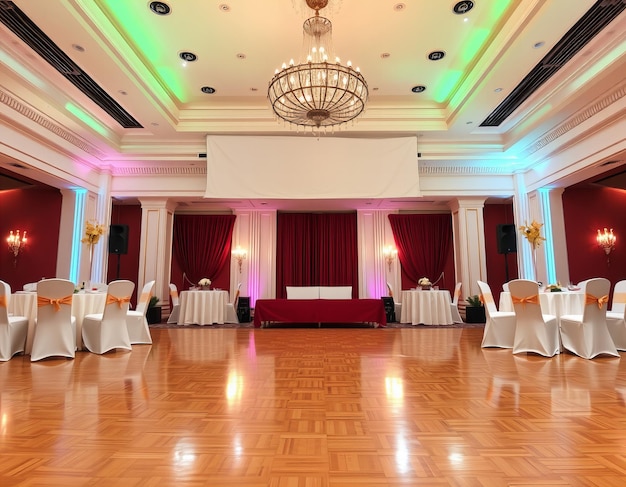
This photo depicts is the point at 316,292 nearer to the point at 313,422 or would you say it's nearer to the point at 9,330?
the point at 9,330

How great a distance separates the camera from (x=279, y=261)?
10.1 meters

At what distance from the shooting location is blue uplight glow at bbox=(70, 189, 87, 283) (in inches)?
285

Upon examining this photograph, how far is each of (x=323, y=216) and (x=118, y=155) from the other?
507 cm

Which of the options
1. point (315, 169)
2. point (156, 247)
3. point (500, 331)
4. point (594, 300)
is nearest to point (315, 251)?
point (315, 169)

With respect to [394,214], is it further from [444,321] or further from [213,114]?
[213,114]

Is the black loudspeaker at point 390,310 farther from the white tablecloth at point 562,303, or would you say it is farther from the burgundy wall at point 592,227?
the white tablecloth at point 562,303

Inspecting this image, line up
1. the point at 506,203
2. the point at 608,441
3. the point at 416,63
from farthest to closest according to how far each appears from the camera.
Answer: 1. the point at 506,203
2. the point at 416,63
3. the point at 608,441

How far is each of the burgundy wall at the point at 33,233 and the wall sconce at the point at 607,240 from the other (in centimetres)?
1083

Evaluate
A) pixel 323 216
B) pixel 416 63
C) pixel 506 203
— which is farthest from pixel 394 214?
pixel 416 63

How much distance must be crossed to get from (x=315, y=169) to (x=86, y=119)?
4.08 m

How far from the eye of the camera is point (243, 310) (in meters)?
8.34

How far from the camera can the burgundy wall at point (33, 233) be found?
7.45m

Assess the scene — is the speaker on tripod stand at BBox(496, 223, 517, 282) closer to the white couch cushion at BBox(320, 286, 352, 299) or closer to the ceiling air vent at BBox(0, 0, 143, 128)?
the white couch cushion at BBox(320, 286, 352, 299)

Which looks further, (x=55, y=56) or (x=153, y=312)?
(x=153, y=312)
